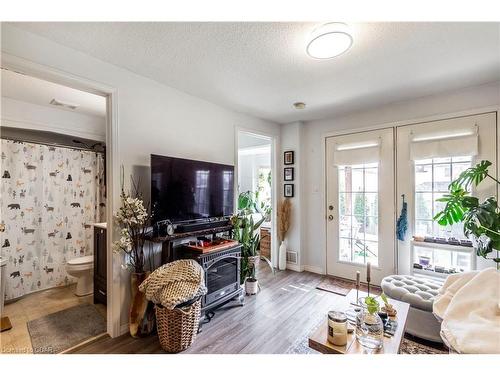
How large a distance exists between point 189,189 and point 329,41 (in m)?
1.74

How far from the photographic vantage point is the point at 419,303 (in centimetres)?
190

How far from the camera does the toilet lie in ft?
8.96

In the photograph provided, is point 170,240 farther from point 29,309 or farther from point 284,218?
point 284,218

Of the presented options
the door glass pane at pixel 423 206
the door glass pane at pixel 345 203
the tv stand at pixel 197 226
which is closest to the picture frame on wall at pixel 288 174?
the door glass pane at pixel 345 203

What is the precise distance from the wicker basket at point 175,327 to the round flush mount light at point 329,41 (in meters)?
2.20

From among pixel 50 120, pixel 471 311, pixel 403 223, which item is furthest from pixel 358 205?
pixel 50 120

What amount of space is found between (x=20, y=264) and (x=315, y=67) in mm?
3968

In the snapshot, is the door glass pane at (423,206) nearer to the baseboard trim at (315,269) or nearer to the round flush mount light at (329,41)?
the baseboard trim at (315,269)

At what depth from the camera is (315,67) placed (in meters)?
2.07

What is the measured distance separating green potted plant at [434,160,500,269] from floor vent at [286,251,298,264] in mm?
2013

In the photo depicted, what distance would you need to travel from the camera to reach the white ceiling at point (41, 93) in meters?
2.30

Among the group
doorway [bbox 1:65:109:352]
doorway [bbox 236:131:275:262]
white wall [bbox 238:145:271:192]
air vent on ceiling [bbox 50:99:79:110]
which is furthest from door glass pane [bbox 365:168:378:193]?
air vent on ceiling [bbox 50:99:79:110]

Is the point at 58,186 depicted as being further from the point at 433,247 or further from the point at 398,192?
the point at 433,247
